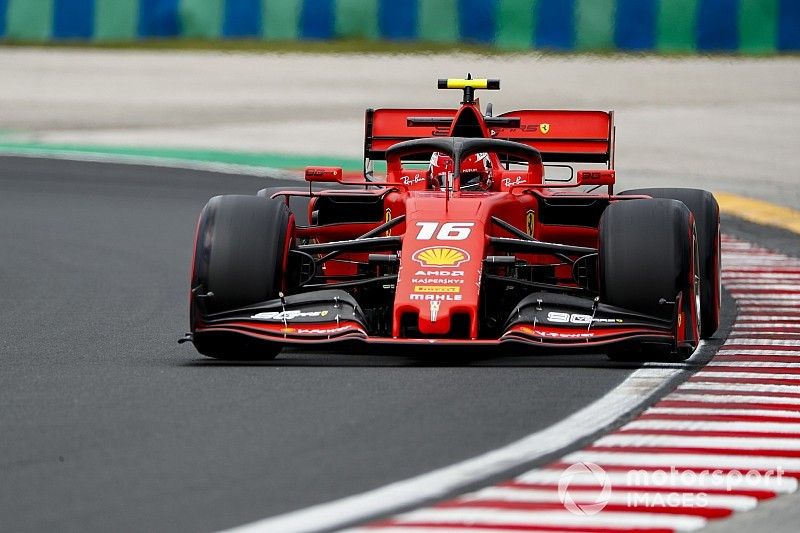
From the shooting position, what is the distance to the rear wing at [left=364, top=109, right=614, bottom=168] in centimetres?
1178

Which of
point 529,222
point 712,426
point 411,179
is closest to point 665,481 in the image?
point 712,426

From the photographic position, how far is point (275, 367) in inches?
348

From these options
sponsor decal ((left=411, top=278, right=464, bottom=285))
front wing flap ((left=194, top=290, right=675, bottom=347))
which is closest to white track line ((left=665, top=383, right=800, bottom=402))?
front wing flap ((left=194, top=290, right=675, bottom=347))

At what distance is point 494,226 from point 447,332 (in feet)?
3.13

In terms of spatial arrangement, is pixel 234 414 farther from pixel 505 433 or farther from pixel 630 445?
pixel 630 445

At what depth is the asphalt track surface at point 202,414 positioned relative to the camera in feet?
19.3

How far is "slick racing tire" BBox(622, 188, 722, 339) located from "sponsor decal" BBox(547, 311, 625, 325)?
1496 millimetres

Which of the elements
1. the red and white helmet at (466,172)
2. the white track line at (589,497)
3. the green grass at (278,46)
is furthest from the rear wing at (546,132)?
the green grass at (278,46)

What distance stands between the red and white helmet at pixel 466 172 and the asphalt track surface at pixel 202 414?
143cm

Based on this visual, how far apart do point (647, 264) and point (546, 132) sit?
3109 millimetres

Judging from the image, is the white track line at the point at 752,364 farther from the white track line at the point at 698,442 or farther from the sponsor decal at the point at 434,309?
the white track line at the point at 698,442

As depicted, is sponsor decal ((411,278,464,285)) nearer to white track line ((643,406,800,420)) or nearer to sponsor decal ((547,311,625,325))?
sponsor decal ((547,311,625,325))

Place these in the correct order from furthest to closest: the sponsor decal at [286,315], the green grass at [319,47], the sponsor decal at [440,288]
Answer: the green grass at [319,47] → the sponsor decal at [286,315] → the sponsor decal at [440,288]

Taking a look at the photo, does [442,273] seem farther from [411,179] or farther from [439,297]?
[411,179]
